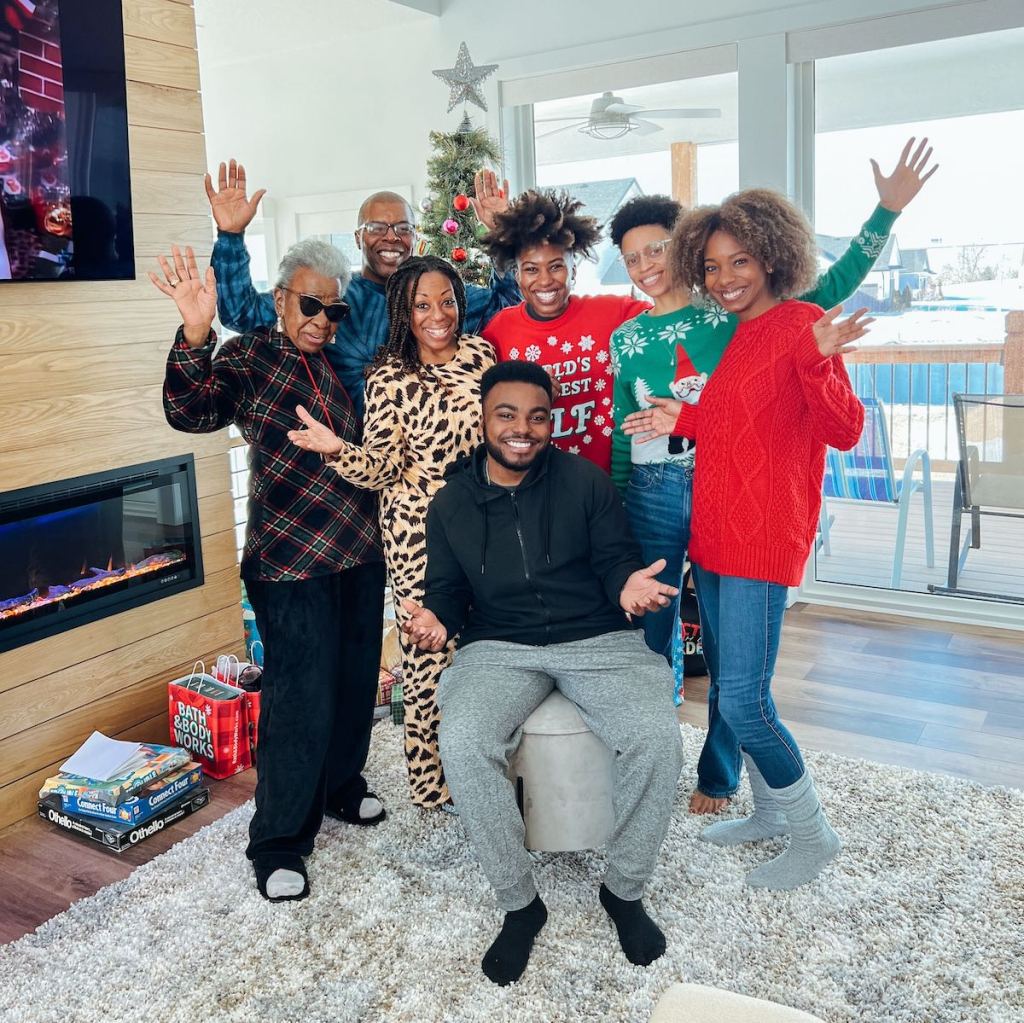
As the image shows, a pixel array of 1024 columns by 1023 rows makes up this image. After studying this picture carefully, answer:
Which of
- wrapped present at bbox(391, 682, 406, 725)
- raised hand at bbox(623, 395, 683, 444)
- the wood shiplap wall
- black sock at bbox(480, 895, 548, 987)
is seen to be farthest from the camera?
wrapped present at bbox(391, 682, 406, 725)

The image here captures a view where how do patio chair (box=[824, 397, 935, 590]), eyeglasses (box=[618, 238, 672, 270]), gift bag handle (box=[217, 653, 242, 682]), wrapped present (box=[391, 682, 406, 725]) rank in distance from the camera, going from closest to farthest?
1. eyeglasses (box=[618, 238, 672, 270])
2. gift bag handle (box=[217, 653, 242, 682])
3. wrapped present (box=[391, 682, 406, 725])
4. patio chair (box=[824, 397, 935, 590])

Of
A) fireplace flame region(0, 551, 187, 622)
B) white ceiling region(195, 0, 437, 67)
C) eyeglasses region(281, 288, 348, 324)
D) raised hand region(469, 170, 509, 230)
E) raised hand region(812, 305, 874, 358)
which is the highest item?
white ceiling region(195, 0, 437, 67)

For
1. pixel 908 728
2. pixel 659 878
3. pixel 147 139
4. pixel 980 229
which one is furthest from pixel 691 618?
pixel 147 139

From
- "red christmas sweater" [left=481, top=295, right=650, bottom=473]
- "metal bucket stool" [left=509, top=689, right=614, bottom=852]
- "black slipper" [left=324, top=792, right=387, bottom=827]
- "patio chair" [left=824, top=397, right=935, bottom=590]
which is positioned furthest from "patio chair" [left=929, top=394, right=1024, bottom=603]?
"black slipper" [left=324, top=792, right=387, bottom=827]

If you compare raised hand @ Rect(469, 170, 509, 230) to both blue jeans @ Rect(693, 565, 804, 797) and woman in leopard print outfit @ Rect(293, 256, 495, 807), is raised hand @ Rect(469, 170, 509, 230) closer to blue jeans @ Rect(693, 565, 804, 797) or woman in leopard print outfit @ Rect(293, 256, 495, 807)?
woman in leopard print outfit @ Rect(293, 256, 495, 807)

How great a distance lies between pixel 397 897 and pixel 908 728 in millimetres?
1713

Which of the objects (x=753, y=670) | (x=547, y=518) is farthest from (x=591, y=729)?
(x=547, y=518)

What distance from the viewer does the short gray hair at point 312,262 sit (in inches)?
95.2

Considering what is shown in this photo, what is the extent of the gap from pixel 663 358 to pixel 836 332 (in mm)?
494

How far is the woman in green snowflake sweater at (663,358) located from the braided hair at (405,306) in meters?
0.44

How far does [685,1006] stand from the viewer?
1.30 meters

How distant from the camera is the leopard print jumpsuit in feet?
8.03

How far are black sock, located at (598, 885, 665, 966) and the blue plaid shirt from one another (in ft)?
4.29

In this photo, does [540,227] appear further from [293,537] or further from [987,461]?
[987,461]
